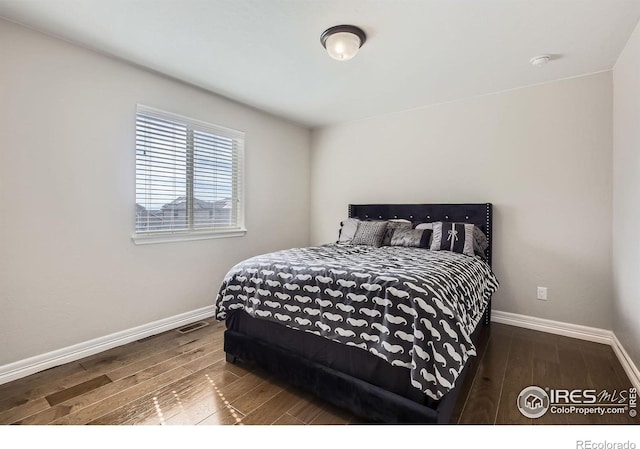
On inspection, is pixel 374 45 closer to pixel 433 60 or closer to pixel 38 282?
pixel 433 60

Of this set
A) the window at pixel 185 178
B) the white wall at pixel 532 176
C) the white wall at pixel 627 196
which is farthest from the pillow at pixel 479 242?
the window at pixel 185 178

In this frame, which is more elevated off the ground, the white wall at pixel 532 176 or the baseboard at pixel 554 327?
the white wall at pixel 532 176

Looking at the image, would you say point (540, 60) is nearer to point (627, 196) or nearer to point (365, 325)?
point (627, 196)

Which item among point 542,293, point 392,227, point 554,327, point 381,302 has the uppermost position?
point 392,227

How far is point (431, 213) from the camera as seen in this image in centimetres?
343

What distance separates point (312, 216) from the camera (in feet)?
15.1

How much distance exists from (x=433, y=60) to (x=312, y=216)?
2673mm

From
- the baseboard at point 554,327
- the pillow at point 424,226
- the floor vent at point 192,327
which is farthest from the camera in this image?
the pillow at point 424,226

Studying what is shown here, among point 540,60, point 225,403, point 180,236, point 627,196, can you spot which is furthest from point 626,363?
point 180,236

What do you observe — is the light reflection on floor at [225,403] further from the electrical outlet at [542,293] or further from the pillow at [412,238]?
the electrical outlet at [542,293]

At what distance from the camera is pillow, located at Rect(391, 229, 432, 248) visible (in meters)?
3.04

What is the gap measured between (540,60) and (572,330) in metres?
2.38

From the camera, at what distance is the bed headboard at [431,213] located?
10.2 feet

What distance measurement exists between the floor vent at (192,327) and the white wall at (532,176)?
2612 millimetres
